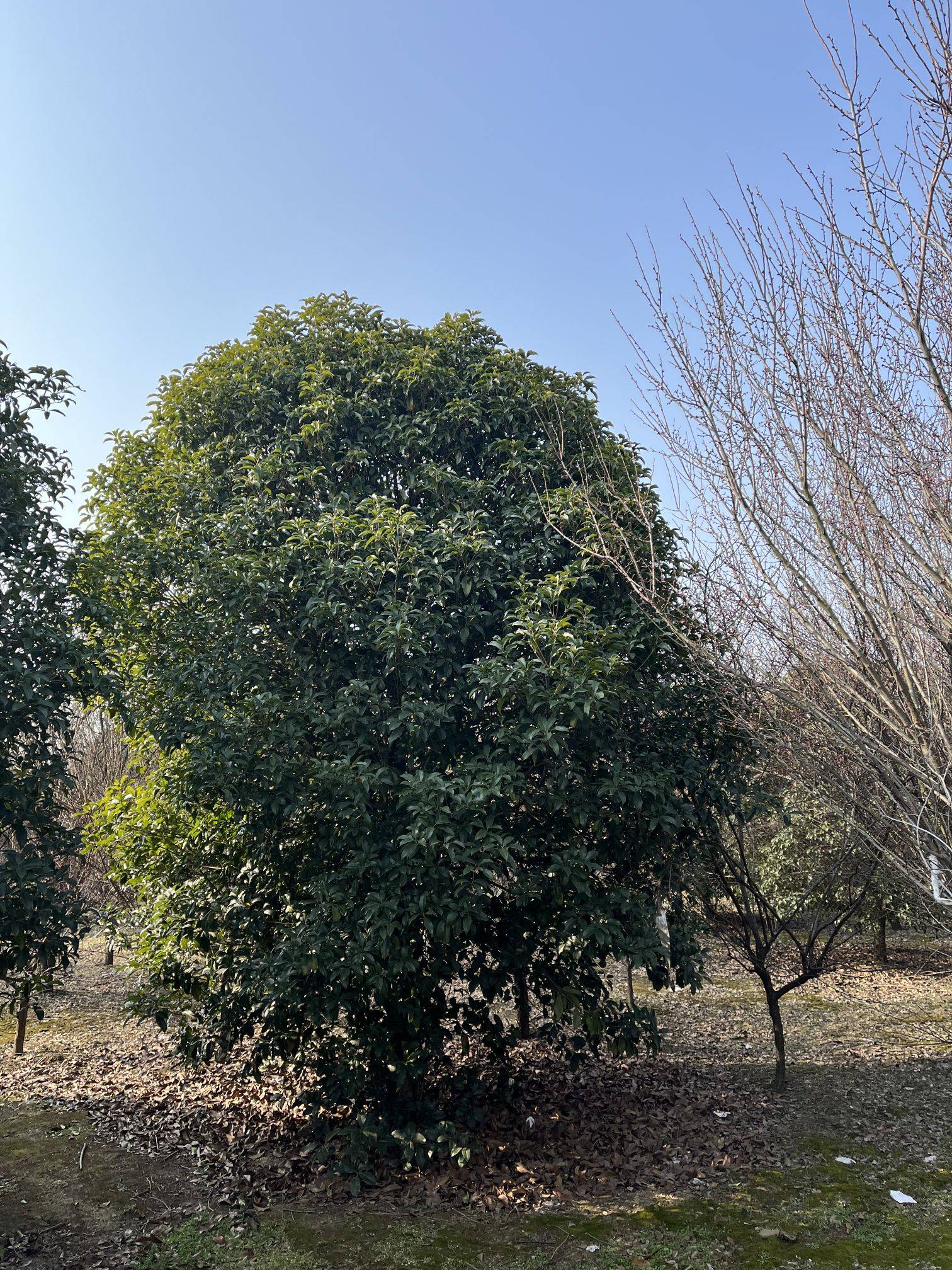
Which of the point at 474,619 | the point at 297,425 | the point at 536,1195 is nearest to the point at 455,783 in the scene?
the point at 474,619

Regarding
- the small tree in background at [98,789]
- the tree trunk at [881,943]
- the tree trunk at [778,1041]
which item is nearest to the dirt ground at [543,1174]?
the tree trunk at [778,1041]

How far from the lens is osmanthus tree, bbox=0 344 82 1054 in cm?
445

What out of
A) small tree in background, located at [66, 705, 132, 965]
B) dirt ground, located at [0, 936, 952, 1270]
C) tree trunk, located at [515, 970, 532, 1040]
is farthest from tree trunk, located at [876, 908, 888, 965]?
small tree in background, located at [66, 705, 132, 965]

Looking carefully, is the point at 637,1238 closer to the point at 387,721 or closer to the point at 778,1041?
the point at 778,1041

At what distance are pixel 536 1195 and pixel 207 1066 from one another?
4.14m

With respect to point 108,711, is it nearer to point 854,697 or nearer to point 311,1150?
point 311,1150

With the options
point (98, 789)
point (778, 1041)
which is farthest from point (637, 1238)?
point (98, 789)

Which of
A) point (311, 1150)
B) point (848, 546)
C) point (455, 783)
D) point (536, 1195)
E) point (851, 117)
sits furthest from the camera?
point (311, 1150)

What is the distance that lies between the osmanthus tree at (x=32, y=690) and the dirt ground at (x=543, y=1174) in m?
1.71

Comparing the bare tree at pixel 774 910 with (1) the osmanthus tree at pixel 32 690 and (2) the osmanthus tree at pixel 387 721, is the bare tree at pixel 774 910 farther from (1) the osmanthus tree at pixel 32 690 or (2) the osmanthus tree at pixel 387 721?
(1) the osmanthus tree at pixel 32 690

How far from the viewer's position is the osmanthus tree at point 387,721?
197 inches

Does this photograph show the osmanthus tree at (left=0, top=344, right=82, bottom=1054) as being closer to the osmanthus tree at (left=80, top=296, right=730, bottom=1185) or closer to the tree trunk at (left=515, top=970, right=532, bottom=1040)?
the osmanthus tree at (left=80, top=296, right=730, bottom=1185)

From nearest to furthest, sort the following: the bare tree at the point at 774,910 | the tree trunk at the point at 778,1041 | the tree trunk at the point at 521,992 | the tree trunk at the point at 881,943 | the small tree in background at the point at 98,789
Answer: the tree trunk at the point at 521,992 → the bare tree at the point at 774,910 → the tree trunk at the point at 778,1041 → the small tree in background at the point at 98,789 → the tree trunk at the point at 881,943

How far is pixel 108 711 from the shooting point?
5020 mm
